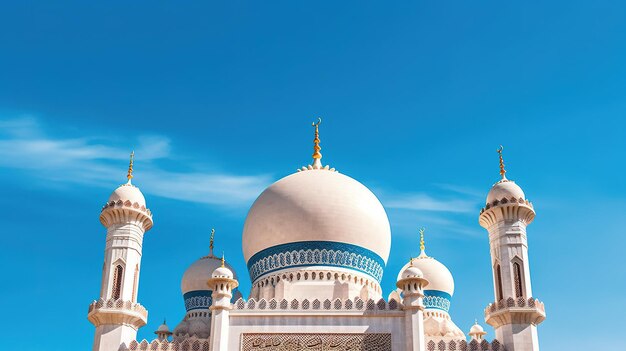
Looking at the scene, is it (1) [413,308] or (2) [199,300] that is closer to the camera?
(1) [413,308]

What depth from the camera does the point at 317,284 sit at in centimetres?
1788

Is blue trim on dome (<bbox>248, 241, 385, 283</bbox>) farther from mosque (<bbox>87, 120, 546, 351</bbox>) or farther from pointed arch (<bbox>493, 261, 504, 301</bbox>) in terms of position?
pointed arch (<bbox>493, 261, 504, 301</bbox>)

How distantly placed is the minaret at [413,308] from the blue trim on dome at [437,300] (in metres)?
6.22

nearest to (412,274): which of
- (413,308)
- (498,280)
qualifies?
(413,308)

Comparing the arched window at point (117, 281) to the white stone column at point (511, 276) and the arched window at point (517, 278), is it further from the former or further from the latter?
the arched window at point (517, 278)

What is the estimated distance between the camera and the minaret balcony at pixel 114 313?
53.8ft

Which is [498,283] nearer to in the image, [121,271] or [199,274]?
[121,271]

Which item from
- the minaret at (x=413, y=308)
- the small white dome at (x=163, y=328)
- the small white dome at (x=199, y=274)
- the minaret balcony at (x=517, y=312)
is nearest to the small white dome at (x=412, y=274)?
the minaret at (x=413, y=308)

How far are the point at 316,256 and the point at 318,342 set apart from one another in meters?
3.18

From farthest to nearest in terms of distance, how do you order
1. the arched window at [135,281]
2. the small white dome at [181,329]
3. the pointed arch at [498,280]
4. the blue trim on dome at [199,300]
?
the blue trim on dome at [199,300] → the small white dome at [181,329] → the arched window at [135,281] → the pointed arch at [498,280]

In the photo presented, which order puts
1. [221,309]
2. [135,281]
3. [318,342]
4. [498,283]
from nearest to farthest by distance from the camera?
[318,342], [221,309], [498,283], [135,281]

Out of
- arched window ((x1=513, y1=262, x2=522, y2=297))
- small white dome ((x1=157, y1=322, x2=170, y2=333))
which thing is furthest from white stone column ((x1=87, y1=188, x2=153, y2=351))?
arched window ((x1=513, y1=262, x2=522, y2=297))

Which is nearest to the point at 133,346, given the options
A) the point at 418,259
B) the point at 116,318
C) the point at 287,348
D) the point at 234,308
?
the point at 116,318

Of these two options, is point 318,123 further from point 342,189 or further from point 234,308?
point 234,308
